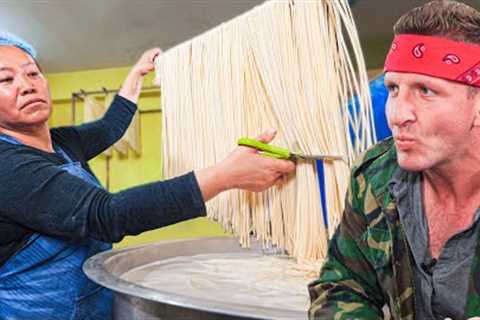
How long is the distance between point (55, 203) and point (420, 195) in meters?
0.57

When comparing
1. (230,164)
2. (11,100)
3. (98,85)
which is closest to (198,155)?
(230,164)

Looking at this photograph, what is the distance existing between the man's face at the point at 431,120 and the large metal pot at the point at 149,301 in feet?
0.75

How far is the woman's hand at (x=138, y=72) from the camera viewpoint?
3.76ft

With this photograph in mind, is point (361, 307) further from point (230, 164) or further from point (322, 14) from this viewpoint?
point (322, 14)

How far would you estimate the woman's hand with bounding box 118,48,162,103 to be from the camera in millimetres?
1145

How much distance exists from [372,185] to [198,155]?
0.40 metres

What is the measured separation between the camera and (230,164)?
0.83 m

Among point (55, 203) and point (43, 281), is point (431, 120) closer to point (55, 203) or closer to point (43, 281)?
point (55, 203)

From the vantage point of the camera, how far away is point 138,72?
3.94 feet

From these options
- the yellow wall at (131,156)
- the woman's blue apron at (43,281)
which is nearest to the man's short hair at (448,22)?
the woman's blue apron at (43,281)

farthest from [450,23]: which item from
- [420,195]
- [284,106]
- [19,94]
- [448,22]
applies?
[19,94]

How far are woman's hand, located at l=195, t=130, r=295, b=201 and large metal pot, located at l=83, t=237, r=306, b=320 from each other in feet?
0.59

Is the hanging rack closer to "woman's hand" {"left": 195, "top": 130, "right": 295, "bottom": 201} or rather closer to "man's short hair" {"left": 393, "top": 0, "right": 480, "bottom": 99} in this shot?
"woman's hand" {"left": 195, "top": 130, "right": 295, "bottom": 201}

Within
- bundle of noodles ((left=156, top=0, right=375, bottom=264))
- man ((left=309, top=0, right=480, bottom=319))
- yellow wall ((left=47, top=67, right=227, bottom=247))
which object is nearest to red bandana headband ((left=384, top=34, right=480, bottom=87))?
man ((left=309, top=0, right=480, bottom=319))
